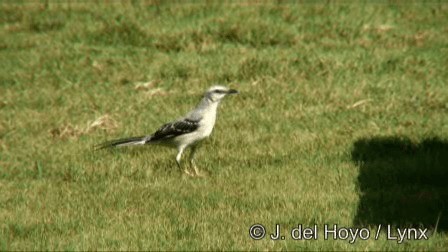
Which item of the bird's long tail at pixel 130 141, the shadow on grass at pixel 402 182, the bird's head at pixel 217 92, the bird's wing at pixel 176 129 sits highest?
the bird's head at pixel 217 92

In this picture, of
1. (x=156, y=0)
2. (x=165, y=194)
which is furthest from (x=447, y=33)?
(x=165, y=194)

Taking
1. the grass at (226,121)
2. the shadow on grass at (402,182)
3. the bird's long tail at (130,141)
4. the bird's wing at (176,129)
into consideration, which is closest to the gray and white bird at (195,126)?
the bird's wing at (176,129)

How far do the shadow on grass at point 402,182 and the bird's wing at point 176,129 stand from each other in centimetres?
278

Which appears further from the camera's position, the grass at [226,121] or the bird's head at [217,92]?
the bird's head at [217,92]

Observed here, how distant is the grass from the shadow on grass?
3 cm

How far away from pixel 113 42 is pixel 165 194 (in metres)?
10.5

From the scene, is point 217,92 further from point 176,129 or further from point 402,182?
point 402,182

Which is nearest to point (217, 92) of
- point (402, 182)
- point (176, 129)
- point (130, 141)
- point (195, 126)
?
point (195, 126)

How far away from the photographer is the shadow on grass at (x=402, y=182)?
870 cm

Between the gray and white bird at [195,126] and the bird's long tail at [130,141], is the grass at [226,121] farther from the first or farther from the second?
the gray and white bird at [195,126]

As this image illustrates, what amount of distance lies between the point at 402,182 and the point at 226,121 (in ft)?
15.4

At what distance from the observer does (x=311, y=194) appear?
9844 millimetres

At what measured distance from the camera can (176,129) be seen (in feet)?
38.1

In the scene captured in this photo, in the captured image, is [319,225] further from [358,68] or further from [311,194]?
[358,68]
